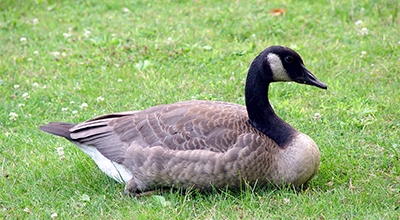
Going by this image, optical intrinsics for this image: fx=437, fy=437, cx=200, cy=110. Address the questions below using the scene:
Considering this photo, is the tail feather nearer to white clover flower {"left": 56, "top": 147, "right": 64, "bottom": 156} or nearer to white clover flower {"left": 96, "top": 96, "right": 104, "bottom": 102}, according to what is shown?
white clover flower {"left": 56, "top": 147, "right": 64, "bottom": 156}

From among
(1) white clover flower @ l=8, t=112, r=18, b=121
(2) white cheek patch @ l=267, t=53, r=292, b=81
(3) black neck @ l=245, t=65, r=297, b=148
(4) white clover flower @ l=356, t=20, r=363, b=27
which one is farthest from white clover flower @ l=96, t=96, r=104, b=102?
(4) white clover flower @ l=356, t=20, r=363, b=27

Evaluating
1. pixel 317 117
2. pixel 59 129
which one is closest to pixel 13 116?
pixel 59 129

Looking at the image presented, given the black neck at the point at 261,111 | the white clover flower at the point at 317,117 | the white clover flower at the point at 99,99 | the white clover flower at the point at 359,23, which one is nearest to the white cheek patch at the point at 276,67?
the black neck at the point at 261,111

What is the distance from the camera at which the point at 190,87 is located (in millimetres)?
6391

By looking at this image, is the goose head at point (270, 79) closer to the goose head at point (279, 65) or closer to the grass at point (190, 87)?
the goose head at point (279, 65)

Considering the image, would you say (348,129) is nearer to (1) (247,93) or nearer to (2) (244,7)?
(1) (247,93)

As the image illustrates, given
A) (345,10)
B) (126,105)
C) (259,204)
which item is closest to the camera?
(259,204)

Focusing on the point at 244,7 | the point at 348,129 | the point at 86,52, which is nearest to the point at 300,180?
the point at 348,129

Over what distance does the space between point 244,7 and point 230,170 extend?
17.4 feet

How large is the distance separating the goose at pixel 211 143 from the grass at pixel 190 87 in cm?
18

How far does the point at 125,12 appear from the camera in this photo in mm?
9078

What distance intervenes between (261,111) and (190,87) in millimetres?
2111

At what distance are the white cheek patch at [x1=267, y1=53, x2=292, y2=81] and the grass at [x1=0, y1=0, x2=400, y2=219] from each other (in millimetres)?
1054

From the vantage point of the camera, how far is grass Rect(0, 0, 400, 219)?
417cm
